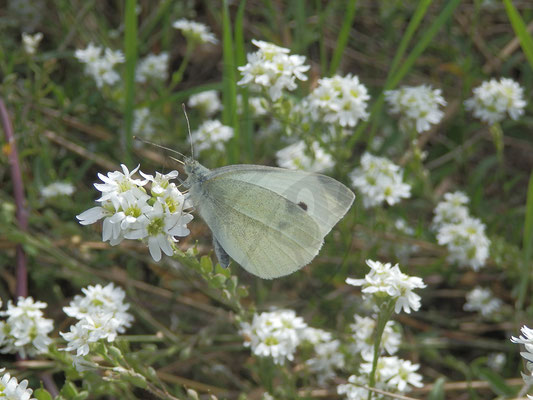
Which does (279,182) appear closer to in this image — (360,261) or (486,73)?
(360,261)

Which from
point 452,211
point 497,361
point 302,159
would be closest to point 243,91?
point 302,159

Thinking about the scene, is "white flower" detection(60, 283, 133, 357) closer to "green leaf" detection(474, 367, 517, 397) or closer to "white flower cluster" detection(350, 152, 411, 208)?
"white flower cluster" detection(350, 152, 411, 208)

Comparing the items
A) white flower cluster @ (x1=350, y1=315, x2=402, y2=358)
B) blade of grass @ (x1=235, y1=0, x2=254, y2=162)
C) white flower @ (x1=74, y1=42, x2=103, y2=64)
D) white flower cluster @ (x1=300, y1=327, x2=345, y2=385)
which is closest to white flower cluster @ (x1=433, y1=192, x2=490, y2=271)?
white flower cluster @ (x1=350, y1=315, x2=402, y2=358)

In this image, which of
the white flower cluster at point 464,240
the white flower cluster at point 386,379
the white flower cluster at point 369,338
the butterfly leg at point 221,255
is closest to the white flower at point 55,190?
the butterfly leg at point 221,255

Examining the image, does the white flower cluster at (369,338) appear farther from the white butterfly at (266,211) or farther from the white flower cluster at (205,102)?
the white flower cluster at (205,102)

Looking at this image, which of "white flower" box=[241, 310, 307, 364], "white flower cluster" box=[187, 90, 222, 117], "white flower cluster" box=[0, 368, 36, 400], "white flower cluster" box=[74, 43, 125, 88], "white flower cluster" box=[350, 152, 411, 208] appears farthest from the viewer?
"white flower cluster" box=[187, 90, 222, 117]

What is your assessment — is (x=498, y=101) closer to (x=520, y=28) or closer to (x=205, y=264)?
(x=520, y=28)
